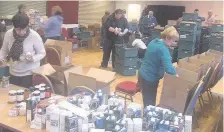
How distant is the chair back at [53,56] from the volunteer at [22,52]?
146 cm

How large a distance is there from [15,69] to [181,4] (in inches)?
392

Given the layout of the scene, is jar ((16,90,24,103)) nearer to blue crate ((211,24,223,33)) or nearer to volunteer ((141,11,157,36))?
blue crate ((211,24,223,33))

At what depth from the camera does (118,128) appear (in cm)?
196

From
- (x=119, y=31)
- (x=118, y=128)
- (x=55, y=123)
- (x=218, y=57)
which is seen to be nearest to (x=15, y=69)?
(x=55, y=123)

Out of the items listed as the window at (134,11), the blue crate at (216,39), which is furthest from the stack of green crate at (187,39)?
the window at (134,11)

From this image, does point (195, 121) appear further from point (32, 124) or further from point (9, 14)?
point (9, 14)

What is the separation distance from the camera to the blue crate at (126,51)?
20.7 feet

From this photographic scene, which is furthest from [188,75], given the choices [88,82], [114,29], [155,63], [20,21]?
[114,29]

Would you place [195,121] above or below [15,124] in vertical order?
below

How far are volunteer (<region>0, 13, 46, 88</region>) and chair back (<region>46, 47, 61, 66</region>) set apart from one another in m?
1.46

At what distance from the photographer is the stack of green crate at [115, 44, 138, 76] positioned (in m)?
6.35

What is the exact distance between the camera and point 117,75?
6.49 metres

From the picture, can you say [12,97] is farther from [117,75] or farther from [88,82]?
[117,75]

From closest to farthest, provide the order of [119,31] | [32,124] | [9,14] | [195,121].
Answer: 1. [32,124]
2. [195,121]
3. [119,31]
4. [9,14]
